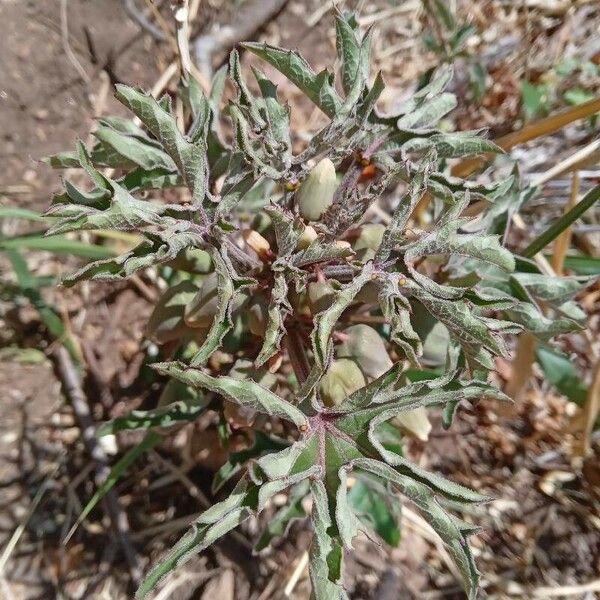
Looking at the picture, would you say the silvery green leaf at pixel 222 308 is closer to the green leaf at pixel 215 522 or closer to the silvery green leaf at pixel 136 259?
the silvery green leaf at pixel 136 259

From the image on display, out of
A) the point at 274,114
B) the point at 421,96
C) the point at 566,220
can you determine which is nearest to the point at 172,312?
the point at 274,114

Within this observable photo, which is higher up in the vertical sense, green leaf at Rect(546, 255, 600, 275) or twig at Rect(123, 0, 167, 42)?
twig at Rect(123, 0, 167, 42)

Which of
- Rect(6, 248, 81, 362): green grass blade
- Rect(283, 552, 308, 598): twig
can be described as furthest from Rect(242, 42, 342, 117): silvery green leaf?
Rect(283, 552, 308, 598): twig

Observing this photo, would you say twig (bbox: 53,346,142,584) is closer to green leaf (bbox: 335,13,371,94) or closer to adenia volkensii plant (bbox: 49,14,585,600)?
adenia volkensii plant (bbox: 49,14,585,600)

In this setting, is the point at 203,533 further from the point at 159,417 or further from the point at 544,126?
the point at 544,126

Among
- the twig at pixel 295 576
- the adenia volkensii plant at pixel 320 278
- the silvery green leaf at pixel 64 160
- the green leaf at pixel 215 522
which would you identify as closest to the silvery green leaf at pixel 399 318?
the adenia volkensii plant at pixel 320 278
